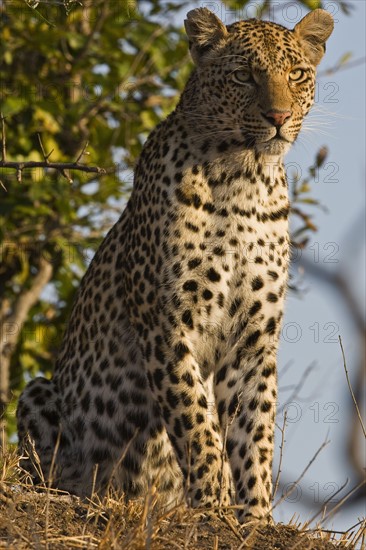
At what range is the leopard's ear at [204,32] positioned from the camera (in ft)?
22.5

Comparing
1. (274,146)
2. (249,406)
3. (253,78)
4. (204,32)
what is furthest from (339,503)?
(204,32)

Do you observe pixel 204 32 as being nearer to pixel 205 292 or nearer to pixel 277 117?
pixel 277 117

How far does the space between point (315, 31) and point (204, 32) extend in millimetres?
663

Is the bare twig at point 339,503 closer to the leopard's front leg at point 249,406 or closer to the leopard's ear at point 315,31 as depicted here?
the leopard's front leg at point 249,406

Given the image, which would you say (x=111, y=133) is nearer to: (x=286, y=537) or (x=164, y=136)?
(x=164, y=136)

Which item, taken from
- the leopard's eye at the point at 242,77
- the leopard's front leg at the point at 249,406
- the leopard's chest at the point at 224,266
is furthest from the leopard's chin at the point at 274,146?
the leopard's front leg at the point at 249,406

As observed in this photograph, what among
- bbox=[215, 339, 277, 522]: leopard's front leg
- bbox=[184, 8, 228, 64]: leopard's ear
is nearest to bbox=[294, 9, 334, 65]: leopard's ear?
bbox=[184, 8, 228, 64]: leopard's ear

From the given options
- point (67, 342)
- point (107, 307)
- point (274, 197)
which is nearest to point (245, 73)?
point (274, 197)

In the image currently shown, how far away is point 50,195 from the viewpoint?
33.9 ft

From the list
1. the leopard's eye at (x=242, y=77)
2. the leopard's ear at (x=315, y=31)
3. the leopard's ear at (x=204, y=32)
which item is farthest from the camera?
the leopard's ear at (x=315, y=31)

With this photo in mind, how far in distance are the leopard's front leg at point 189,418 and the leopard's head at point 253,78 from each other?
1.19 meters

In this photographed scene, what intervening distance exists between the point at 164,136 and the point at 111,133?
14.2 ft

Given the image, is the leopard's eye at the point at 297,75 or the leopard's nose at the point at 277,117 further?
the leopard's eye at the point at 297,75

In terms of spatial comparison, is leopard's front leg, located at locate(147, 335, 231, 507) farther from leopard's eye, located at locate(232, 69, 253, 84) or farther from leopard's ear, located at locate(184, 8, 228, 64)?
leopard's ear, located at locate(184, 8, 228, 64)
